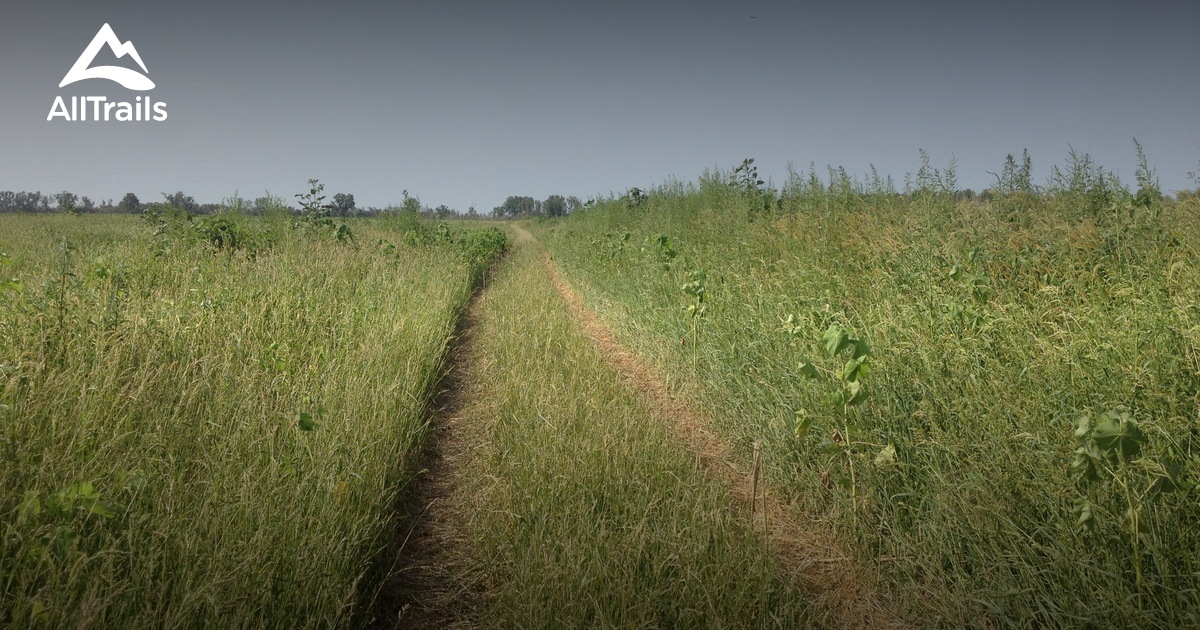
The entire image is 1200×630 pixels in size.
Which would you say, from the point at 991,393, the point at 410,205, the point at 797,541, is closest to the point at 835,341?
the point at 991,393

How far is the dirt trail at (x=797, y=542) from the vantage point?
9.25 feet

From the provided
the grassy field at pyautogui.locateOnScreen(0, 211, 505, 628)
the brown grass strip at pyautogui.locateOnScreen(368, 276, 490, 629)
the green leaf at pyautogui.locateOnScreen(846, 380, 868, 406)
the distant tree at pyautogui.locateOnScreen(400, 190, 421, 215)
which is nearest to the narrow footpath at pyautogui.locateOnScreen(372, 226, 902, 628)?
the brown grass strip at pyautogui.locateOnScreen(368, 276, 490, 629)

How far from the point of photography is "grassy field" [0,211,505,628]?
96.3 inches

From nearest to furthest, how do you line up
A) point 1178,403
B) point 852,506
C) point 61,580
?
point 61,580 → point 1178,403 → point 852,506

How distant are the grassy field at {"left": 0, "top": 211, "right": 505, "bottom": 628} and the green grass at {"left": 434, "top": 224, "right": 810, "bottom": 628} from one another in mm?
582

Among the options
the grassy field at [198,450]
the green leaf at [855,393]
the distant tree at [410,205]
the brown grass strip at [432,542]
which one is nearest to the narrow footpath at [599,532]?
the brown grass strip at [432,542]

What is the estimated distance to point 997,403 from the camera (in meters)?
3.03

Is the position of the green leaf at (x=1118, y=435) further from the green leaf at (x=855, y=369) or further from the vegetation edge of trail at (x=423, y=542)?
the vegetation edge of trail at (x=423, y=542)

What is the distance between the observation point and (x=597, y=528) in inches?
127

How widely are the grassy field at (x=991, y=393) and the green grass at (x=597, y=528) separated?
66cm

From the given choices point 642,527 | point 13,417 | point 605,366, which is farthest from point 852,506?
point 13,417

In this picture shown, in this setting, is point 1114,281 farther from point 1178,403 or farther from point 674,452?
point 674,452

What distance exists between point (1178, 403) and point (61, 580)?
184 inches

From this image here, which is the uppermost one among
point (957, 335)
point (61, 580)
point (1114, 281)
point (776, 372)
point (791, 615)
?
point (1114, 281)
